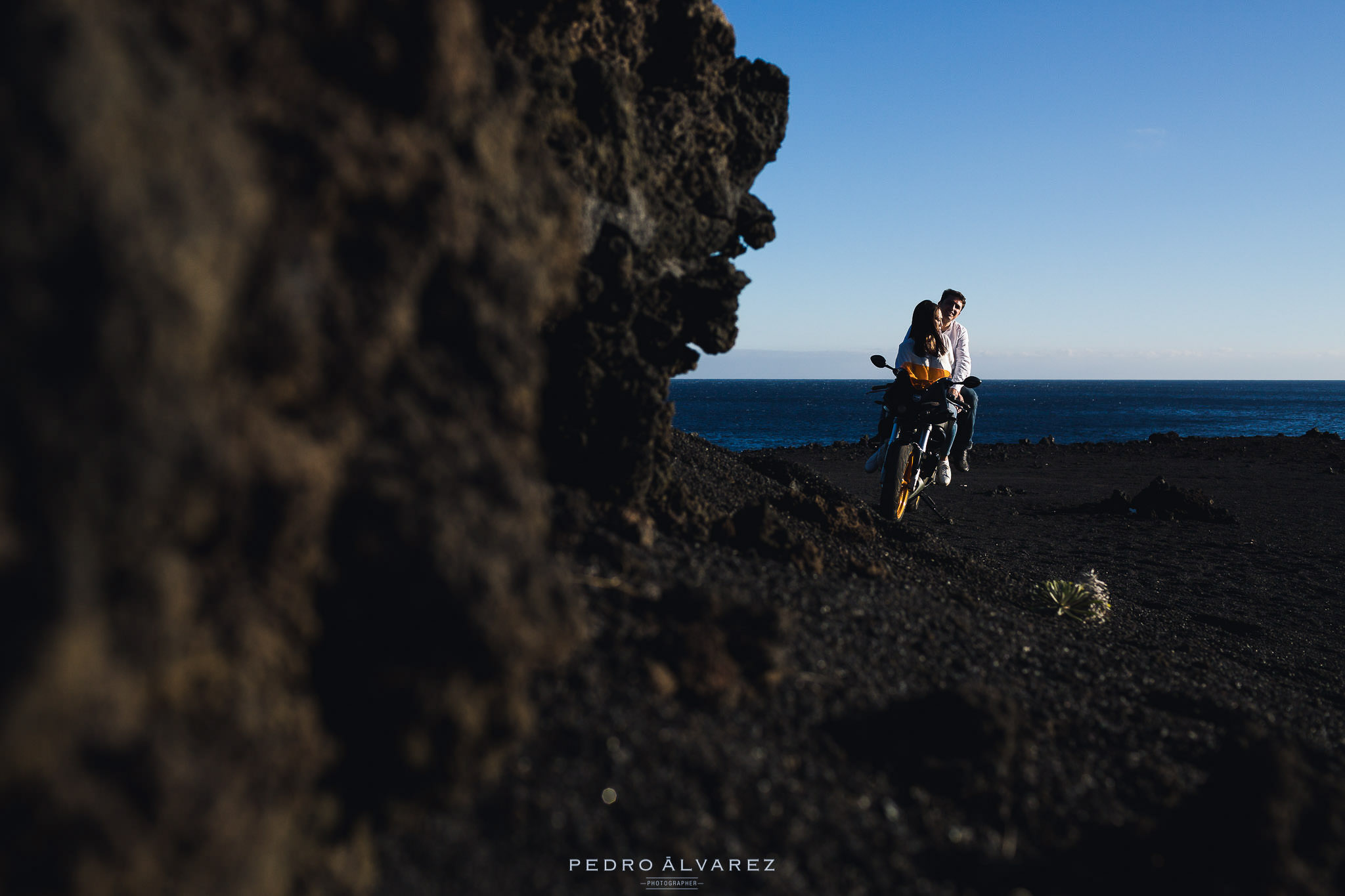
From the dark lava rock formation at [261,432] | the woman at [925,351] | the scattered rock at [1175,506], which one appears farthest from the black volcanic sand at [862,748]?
the scattered rock at [1175,506]

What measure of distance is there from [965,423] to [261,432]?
7.91 metres

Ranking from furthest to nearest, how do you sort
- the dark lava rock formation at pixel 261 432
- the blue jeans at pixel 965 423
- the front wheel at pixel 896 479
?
the blue jeans at pixel 965 423 → the front wheel at pixel 896 479 → the dark lava rock formation at pixel 261 432

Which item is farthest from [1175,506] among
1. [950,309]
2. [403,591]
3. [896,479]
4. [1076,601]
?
[403,591]

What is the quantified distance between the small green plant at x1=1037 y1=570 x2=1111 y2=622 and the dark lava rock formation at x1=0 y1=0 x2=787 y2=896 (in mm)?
5221

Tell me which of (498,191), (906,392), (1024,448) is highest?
(498,191)

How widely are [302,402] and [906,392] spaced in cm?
703

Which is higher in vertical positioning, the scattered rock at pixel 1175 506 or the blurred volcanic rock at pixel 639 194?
the blurred volcanic rock at pixel 639 194

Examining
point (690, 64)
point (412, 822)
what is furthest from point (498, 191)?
point (690, 64)

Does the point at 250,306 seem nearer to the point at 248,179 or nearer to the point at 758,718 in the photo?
the point at 248,179

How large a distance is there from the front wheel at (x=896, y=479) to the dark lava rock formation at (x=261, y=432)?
6.10 metres

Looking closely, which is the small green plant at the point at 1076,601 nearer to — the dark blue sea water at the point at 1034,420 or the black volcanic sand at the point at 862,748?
the black volcanic sand at the point at 862,748

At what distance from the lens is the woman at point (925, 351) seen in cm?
794

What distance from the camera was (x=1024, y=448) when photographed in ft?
87.4

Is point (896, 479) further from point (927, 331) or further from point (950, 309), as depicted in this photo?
point (950, 309)
